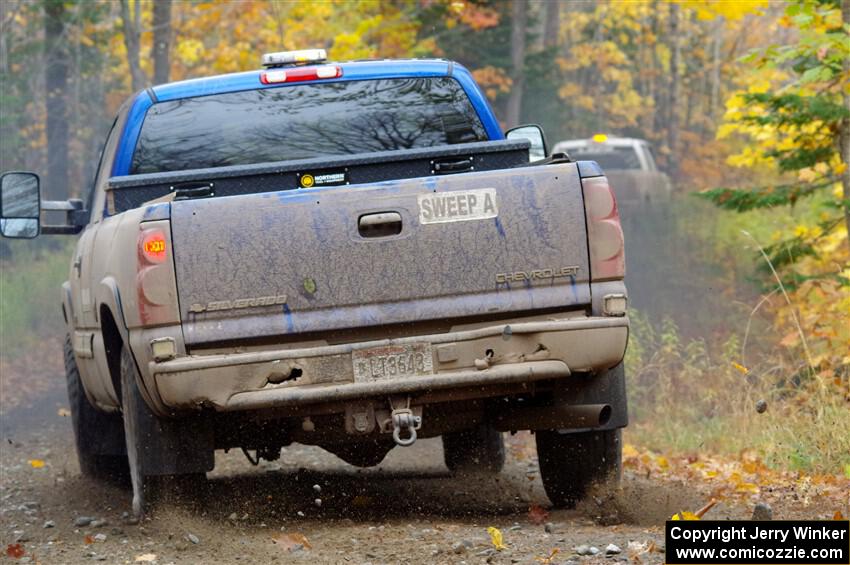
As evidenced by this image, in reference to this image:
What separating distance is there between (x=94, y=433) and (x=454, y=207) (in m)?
3.73

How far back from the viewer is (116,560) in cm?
582

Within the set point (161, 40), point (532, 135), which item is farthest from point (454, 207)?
point (161, 40)

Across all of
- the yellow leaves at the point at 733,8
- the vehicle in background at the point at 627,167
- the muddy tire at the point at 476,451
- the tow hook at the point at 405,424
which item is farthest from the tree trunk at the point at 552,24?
the tow hook at the point at 405,424

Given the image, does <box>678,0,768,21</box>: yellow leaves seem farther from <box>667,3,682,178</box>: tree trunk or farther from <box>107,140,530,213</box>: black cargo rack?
<box>667,3,682,178</box>: tree trunk

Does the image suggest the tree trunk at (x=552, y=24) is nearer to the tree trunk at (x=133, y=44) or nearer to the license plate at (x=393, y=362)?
the tree trunk at (x=133, y=44)

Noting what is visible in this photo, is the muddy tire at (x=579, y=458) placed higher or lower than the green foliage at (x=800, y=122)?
lower

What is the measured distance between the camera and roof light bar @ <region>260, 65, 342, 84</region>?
7.46 meters

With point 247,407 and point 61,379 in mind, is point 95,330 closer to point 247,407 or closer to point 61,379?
point 247,407

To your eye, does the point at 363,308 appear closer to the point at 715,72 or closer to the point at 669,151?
the point at 669,151

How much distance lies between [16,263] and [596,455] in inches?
549

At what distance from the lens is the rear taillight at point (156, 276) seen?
5676mm

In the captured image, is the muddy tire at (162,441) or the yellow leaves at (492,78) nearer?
the muddy tire at (162,441)

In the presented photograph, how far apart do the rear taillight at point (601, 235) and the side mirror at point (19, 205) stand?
3380 mm

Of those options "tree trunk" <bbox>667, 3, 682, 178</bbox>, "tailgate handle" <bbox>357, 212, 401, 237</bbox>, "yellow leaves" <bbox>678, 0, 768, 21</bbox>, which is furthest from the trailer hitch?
"tree trunk" <bbox>667, 3, 682, 178</bbox>
